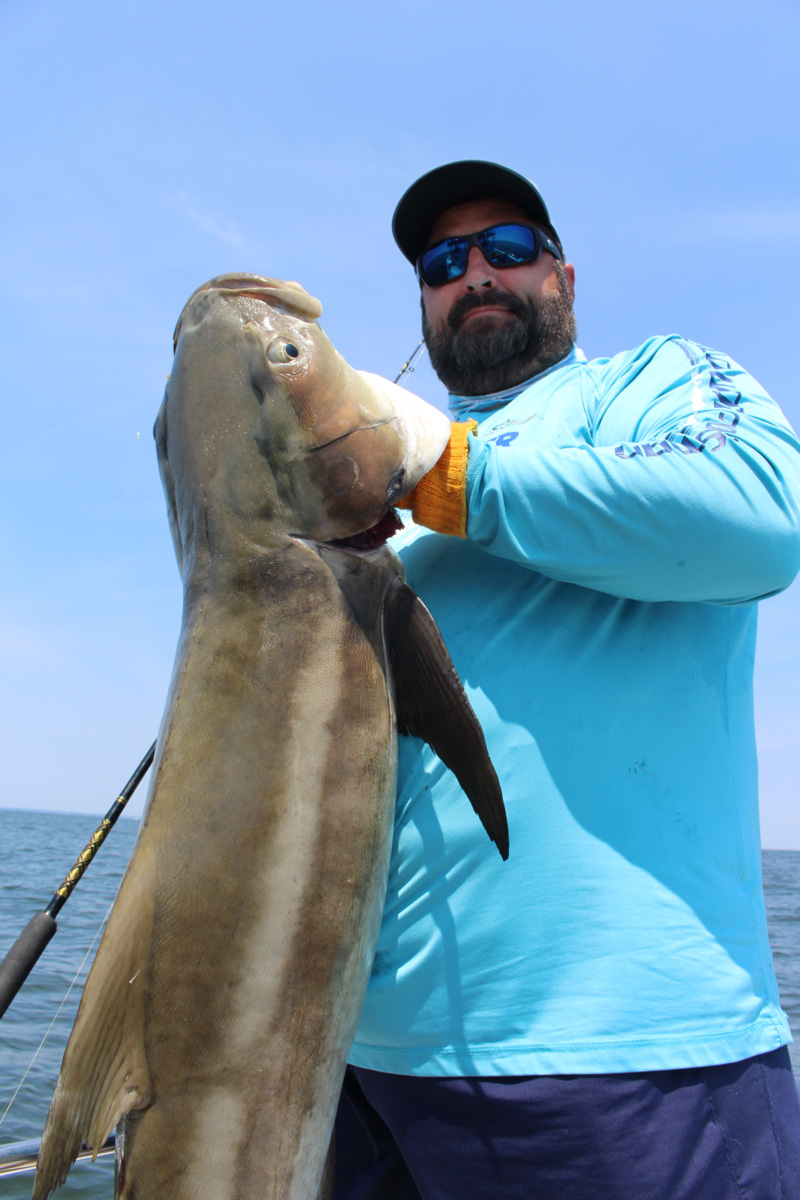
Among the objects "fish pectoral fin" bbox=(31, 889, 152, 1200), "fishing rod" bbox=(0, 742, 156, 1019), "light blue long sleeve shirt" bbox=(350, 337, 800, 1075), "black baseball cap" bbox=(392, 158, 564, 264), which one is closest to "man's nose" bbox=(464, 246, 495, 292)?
"black baseball cap" bbox=(392, 158, 564, 264)

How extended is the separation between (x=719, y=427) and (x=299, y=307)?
98cm

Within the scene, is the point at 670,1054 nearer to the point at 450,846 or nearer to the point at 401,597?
the point at 450,846

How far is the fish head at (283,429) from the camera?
6.02 feet

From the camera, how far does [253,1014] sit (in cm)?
156

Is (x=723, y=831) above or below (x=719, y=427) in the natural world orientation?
below

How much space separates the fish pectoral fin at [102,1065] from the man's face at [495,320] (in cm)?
196

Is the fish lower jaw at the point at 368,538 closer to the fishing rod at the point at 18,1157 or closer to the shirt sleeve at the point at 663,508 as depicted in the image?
the shirt sleeve at the point at 663,508

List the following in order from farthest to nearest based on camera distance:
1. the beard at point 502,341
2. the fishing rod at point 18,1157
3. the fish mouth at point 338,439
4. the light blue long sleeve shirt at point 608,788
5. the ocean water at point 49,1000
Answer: the ocean water at point 49,1000, the fishing rod at point 18,1157, the beard at point 502,341, the fish mouth at point 338,439, the light blue long sleeve shirt at point 608,788

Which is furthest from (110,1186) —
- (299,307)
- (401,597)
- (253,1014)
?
(299,307)

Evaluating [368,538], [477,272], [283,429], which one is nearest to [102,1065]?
[368,538]

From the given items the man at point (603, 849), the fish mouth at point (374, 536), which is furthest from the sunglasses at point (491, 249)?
the fish mouth at point (374, 536)

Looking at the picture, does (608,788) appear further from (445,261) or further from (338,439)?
(445,261)

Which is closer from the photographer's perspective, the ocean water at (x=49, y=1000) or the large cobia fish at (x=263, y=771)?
the large cobia fish at (x=263, y=771)

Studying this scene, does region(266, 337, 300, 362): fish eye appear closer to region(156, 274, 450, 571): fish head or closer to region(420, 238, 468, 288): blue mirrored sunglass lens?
region(156, 274, 450, 571): fish head
